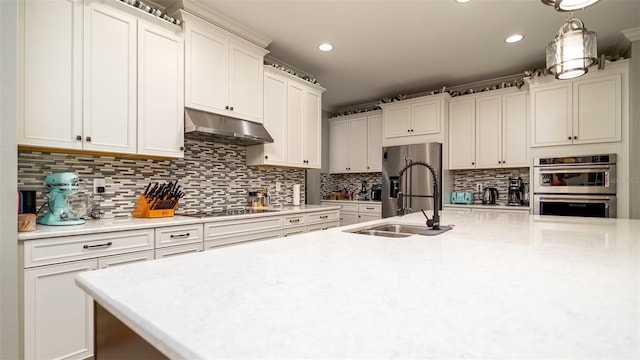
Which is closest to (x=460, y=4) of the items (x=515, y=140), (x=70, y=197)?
(x=515, y=140)

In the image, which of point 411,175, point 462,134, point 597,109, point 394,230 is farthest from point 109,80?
point 597,109

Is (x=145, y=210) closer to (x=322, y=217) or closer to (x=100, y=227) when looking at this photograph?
(x=100, y=227)

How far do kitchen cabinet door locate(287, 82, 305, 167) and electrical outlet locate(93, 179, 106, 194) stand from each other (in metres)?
1.80

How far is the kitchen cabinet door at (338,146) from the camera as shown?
5367 millimetres

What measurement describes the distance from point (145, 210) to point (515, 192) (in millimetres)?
4090

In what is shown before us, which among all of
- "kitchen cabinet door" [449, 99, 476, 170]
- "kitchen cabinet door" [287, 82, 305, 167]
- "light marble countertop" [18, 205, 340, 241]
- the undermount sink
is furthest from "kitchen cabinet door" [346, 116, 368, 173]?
the undermount sink

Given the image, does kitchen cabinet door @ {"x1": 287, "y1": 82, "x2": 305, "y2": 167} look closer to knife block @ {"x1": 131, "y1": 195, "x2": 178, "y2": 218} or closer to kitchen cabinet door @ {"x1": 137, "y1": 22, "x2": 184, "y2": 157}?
kitchen cabinet door @ {"x1": 137, "y1": 22, "x2": 184, "y2": 157}

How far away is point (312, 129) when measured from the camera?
12.9 feet

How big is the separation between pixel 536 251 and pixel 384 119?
3.80 meters

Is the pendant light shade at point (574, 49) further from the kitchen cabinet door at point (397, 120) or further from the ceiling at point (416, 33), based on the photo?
the kitchen cabinet door at point (397, 120)

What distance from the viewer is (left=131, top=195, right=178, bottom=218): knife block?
234 cm

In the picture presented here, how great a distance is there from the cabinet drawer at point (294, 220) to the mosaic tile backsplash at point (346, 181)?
229 centimetres

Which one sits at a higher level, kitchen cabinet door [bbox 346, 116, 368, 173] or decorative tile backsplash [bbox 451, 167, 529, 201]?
kitchen cabinet door [bbox 346, 116, 368, 173]

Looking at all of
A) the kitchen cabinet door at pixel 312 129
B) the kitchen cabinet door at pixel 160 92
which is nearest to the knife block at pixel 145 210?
the kitchen cabinet door at pixel 160 92
